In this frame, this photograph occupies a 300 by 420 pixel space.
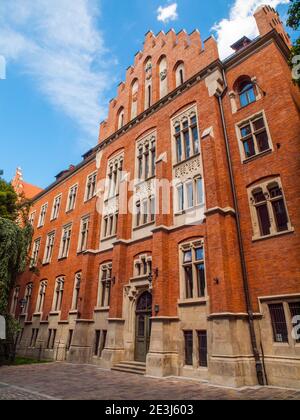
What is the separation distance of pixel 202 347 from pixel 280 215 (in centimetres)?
635

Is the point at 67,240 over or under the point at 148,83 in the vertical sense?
under

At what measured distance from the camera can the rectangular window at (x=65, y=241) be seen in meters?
22.4

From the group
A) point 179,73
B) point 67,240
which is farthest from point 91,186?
point 179,73

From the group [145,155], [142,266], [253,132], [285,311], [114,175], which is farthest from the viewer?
[114,175]

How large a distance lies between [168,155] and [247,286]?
8.51 m

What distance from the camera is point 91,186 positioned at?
22719mm

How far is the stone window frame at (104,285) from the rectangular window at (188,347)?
601 cm

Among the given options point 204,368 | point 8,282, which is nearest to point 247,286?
point 204,368

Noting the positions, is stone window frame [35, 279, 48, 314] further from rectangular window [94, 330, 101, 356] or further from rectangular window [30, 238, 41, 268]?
rectangular window [94, 330, 101, 356]

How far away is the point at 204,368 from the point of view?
10758 millimetres

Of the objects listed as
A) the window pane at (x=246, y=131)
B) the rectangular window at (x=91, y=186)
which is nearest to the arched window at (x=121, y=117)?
the rectangular window at (x=91, y=186)

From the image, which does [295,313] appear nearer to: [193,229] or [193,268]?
[193,268]

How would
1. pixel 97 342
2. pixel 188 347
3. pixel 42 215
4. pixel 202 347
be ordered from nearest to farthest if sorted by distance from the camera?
pixel 202 347, pixel 188 347, pixel 97 342, pixel 42 215

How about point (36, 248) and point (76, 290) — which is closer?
point (76, 290)
